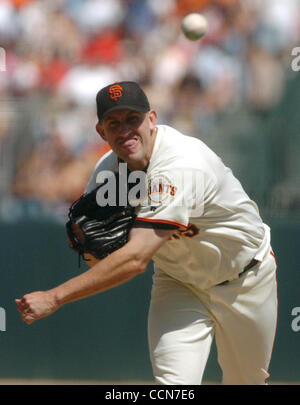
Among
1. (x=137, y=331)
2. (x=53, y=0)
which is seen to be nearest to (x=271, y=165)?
(x=137, y=331)

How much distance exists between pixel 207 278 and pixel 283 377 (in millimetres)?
2627

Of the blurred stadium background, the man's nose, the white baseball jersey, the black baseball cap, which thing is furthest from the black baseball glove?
the blurred stadium background

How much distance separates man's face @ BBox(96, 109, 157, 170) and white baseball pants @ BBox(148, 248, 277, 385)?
813mm

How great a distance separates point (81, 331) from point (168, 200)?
3.03 meters

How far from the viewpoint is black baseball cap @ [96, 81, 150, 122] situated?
10.8 feet

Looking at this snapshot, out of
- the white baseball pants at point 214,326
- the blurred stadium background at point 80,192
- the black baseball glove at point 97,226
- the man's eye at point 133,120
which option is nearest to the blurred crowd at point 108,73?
the blurred stadium background at point 80,192

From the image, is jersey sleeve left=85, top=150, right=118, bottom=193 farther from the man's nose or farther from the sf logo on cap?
the sf logo on cap

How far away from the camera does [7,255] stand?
5984 millimetres

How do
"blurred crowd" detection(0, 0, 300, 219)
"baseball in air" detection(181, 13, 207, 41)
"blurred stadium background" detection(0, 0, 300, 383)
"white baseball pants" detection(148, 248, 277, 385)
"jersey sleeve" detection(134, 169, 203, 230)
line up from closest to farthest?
"jersey sleeve" detection(134, 169, 203, 230)
"white baseball pants" detection(148, 248, 277, 385)
"blurred stadium background" detection(0, 0, 300, 383)
"blurred crowd" detection(0, 0, 300, 219)
"baseball in air" detection(181, 13, 207, 41)

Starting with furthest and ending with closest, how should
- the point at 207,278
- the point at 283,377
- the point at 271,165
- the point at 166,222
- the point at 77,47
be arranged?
the point at 77,47 < the point at 283,377 < the point at 271,165 < the point at 207,278 < the point at 166,222

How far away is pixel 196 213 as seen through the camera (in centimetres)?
342

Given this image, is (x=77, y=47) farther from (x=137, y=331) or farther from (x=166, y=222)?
(x=166, y=222)

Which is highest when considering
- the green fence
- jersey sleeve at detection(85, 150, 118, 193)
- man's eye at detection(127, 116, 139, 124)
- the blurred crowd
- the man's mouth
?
the blurred crowd

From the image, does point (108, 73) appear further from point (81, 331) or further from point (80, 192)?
point (81, 331)
